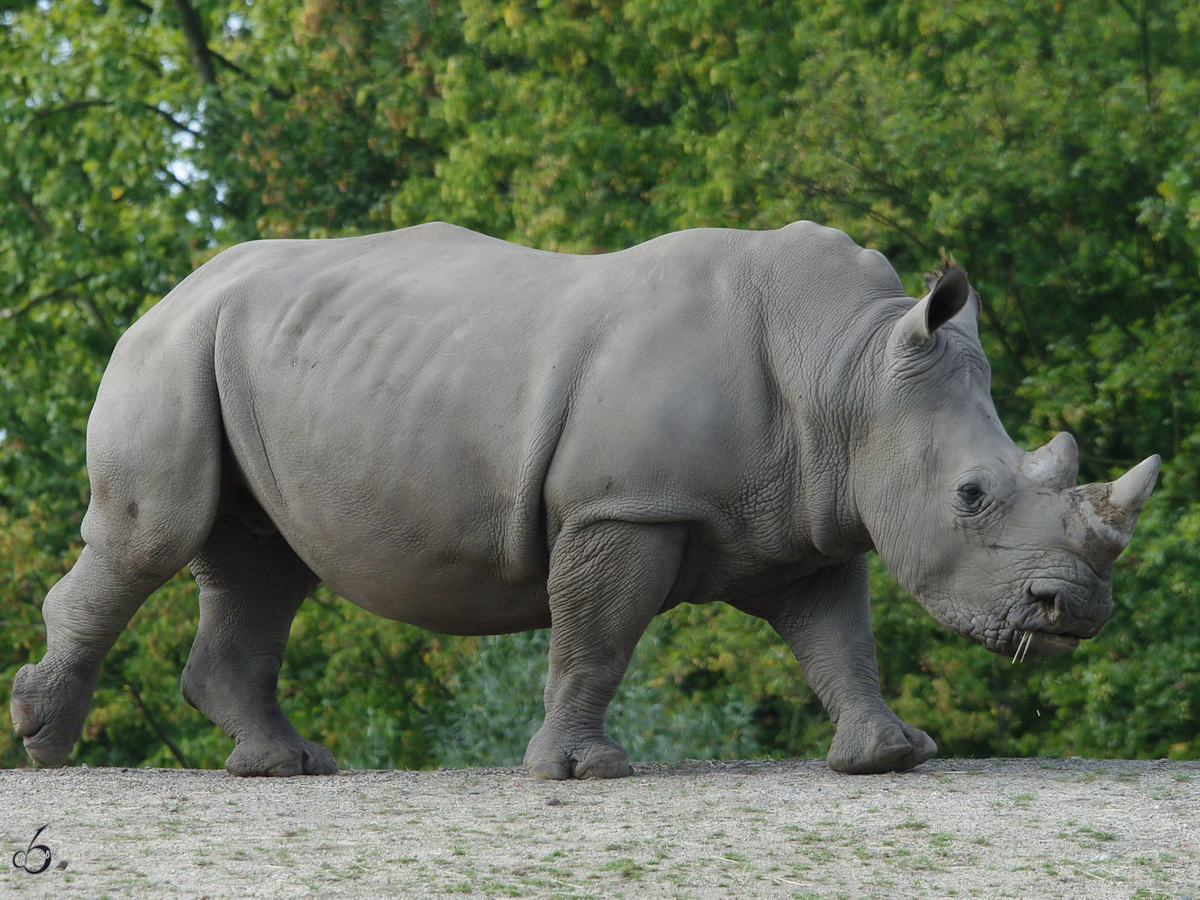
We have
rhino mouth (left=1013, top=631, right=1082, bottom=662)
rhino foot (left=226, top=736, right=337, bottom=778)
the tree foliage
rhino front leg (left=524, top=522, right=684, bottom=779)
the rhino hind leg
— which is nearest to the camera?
rhino mouth (left=1013, top=631, right=1082, bottom=662)

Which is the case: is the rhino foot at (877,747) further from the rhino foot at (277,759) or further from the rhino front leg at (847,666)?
the rhino foot at (277,759)

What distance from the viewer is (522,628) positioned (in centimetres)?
722

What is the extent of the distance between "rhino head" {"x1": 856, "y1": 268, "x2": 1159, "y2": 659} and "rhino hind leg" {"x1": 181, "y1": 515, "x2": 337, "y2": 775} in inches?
108

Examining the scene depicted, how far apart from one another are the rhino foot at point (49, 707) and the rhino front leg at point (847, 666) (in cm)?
293

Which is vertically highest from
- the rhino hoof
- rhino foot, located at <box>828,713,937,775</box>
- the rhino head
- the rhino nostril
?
the rhino head

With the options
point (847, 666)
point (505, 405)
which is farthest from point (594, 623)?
point (847, 666)

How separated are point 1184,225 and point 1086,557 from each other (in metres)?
6.72

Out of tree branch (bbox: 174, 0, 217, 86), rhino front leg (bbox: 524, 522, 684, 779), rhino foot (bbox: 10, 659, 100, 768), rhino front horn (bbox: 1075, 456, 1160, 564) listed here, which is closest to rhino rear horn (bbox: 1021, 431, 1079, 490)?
rhino front horn (bbox: 1075, 456, 1160, 564)

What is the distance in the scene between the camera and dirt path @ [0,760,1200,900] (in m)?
4.61

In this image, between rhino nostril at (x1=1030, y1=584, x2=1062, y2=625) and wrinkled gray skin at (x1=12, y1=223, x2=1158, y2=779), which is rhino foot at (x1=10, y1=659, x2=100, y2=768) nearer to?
wrinkled gray skin at (x1=12, y1=223, x2=1158, y2=779)

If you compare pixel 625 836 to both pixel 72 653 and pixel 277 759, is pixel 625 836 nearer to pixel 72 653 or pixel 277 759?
pixel 277 759

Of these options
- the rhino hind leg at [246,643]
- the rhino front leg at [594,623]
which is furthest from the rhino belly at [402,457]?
the rhino hind leg at [246,643]

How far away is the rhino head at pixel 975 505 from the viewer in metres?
6.08

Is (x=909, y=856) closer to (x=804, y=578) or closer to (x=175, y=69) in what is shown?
(x=804, y=578)
